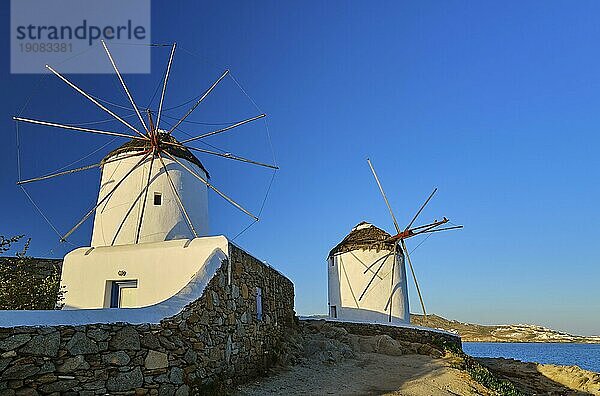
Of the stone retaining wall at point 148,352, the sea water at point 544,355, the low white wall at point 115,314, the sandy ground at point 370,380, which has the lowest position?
the sea water at point 544,355

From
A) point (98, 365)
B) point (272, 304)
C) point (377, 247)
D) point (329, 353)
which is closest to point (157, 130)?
point (272, 304)

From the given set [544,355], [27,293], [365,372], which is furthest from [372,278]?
[544,355]

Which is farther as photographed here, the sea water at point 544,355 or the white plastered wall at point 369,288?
the sea water at point 544,355

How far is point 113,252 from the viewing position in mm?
11086

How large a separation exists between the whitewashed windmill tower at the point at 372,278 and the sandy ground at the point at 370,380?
922 cm

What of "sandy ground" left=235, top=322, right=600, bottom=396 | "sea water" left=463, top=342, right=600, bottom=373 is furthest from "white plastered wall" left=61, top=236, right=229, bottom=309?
"sea water" left=463, top=342, right=600, bottom=373

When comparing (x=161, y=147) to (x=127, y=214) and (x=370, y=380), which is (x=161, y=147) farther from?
(x=370, y=380)

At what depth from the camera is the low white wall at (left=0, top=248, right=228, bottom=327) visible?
232 inches

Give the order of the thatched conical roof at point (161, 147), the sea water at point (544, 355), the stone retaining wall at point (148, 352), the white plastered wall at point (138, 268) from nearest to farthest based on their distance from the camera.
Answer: the stone retaining wall at point (148, 352) < the white plastered wall at point (138, 268) < the thatched conical roof at point (161, 147) < the sea water at point (544, 355)

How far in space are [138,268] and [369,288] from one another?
1524 cm

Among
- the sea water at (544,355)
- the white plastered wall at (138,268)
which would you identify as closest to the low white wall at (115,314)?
the white plastered wall at (138,268)

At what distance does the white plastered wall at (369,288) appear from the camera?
928 inches

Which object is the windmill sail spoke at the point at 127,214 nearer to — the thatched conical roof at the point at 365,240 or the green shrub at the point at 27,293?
the green shrub at the point at 27,293

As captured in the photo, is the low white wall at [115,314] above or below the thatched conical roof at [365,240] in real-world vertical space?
below
